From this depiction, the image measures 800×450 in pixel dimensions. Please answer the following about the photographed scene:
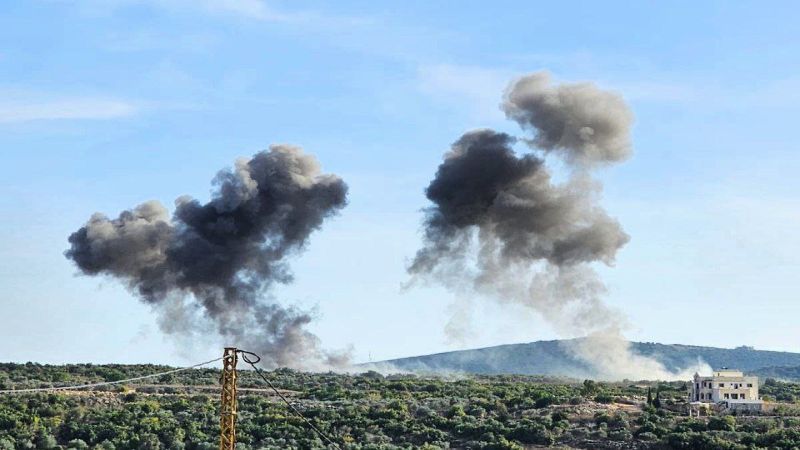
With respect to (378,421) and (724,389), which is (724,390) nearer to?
(724,389)

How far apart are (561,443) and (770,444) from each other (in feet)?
32.7

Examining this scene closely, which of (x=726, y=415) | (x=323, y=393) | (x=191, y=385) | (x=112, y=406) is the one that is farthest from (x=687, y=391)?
(x=112, y=406)

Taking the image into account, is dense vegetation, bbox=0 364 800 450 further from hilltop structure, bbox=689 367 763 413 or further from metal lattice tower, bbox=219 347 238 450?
metal lattice tower, bbox=219 347 238 450

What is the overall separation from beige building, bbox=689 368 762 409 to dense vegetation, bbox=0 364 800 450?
2451 millimetres

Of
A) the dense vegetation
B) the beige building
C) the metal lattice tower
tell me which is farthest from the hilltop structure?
the metal lattice tower

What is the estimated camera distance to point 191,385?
88125mm

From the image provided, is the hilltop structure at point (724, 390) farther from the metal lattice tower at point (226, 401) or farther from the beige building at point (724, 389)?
the metal lattice tower at point (226, 401)

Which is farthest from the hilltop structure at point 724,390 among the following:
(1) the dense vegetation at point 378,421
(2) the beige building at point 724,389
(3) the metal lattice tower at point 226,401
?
(3) the metal lattice tower at point 226,401

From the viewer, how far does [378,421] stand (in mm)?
72500

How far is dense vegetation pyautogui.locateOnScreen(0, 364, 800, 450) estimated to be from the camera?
216 ft

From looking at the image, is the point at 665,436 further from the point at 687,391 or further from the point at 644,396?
the point at 687,391

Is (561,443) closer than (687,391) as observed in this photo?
Yes

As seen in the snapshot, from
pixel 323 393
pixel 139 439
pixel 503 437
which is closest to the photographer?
pixel 139 439

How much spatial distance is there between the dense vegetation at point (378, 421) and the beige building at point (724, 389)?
2451 millimetres
